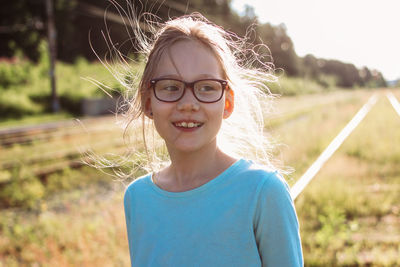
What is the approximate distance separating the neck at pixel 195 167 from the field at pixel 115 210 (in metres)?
0.71

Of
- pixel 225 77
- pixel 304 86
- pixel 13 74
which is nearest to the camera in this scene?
pixel 225 77

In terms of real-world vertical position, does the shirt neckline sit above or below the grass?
above

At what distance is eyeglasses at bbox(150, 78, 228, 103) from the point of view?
1.26 meters

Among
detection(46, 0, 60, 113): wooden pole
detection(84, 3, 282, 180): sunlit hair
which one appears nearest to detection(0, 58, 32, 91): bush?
detection(46, 0, 60, 113): wooden pole

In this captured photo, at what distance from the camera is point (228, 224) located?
3.80ft

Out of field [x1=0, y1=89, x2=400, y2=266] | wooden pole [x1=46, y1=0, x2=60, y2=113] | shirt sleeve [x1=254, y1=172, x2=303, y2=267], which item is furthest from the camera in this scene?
wooden pole [x1=46, y1=0, x2=60, y2=113]

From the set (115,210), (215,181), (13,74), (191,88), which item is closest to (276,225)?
(215,181)

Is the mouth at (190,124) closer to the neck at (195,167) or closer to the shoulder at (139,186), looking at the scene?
the neck at (195,167)

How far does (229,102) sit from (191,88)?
224 mm

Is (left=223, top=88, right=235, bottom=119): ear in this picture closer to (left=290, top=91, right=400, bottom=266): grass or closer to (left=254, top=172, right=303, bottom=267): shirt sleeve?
(left=254, top=172, right=303, bottom=267): shirt sleeve

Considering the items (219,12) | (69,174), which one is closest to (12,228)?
(69,174)

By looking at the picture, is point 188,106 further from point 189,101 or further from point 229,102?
point 229,102

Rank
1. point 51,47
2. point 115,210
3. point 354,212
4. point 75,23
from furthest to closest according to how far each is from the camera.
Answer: point 75,23, point 51,47, point 115,210, point 354,212

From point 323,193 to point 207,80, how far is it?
4134 mm
